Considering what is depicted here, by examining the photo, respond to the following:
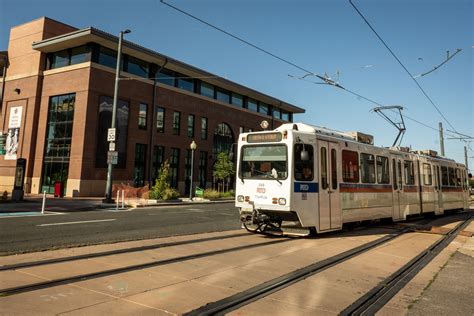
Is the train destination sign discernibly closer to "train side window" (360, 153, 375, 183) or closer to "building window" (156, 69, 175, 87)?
"train side window" (360, 153, 375, 183)

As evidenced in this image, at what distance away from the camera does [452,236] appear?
1257cm

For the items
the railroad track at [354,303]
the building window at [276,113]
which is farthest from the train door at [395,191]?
the building window at [276,113]

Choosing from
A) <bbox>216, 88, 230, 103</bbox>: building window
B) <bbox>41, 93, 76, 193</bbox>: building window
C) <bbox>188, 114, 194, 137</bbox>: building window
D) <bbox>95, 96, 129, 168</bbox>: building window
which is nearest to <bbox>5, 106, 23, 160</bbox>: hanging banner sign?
<bbox>41, 93, 76, 193</bbox>: building window

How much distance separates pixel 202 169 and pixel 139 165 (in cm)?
835

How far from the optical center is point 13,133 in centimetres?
3228

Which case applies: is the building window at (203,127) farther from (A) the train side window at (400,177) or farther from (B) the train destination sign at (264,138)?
(B) the train destination sign at (264,138)

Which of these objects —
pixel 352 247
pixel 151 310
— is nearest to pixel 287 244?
pixel 352 247

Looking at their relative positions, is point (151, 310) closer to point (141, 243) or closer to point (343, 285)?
point (343, 285)

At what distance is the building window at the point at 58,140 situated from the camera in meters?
29.6

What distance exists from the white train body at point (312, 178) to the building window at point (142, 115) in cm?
2275

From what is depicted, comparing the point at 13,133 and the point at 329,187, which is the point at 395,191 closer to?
the point at 329,187

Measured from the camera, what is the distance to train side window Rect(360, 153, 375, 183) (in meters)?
12.8

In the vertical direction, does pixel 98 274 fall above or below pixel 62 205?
below

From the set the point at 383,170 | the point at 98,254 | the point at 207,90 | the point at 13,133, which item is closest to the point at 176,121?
the point at 207,90
